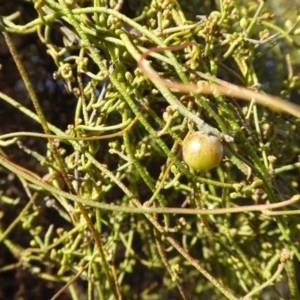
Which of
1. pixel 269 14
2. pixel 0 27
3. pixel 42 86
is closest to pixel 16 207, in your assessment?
pixel 42 86

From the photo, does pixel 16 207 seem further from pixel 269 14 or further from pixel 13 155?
pixel 269 14

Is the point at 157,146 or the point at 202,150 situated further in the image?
the point at 157,146

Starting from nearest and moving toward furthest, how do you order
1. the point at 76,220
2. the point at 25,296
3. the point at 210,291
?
the point at 76,220 < the point at 25,296 < the point at 210,291
